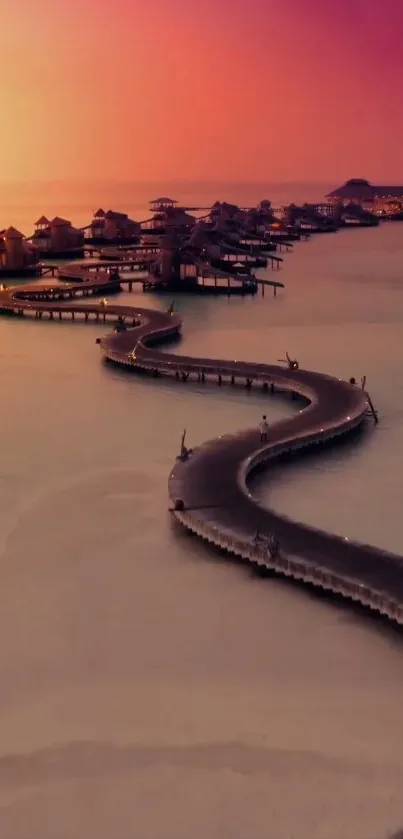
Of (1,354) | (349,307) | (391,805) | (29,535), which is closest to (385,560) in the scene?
(391,805)

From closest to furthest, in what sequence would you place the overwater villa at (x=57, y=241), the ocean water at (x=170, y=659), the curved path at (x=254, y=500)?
the ocean water at (x=170, y=659) → the curved path at (x=254, y=500) → the overwater villa at (x=57, y=241)

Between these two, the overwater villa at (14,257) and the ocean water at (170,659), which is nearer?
the ocean water at (170,659)

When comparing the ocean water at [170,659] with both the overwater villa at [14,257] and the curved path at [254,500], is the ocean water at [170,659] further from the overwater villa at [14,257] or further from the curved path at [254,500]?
the overwater villa at [14,257]

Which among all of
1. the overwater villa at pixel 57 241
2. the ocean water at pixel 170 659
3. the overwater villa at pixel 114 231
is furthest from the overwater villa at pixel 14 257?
the ocean water at pixel 170 659

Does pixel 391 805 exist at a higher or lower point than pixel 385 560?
lower

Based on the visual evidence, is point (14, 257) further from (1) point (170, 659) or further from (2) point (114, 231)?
(1) point (170, 659)

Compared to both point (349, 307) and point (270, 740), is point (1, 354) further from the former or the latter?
point (270, 740)
